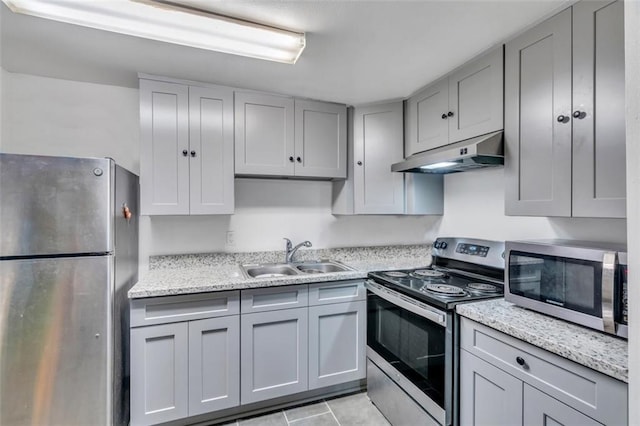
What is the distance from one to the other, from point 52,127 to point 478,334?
2.88 metres

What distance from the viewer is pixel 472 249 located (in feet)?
7.14

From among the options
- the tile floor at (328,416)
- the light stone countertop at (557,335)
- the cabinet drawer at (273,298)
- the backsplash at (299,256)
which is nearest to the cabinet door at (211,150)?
the backsplash at (299,256)

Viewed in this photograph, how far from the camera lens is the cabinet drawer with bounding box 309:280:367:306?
2064 millimetres

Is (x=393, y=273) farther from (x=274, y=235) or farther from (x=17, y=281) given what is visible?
(x=17, y=281)

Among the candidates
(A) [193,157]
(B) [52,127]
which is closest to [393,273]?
(A) [193,157]

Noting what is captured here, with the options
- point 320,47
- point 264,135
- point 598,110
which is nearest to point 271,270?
point 264,135

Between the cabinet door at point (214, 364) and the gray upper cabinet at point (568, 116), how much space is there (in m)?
1.79

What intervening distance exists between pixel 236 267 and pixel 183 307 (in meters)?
0.57

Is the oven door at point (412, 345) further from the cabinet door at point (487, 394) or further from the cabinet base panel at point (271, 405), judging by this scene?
the cabinet base panel at point (271, 405)

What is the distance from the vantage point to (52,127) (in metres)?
2.05

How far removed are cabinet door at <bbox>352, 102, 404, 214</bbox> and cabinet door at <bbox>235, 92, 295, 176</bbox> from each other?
1.85ft

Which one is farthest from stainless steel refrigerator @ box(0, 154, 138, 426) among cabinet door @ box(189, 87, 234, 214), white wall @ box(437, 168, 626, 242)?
white wall @ box(437, 168, 626, 242)

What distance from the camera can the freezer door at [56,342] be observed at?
1387 millimetres

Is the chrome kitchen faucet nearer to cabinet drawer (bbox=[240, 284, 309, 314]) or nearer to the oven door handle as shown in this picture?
cabinet drawer (bbox=[240, 284, 309, 314])
